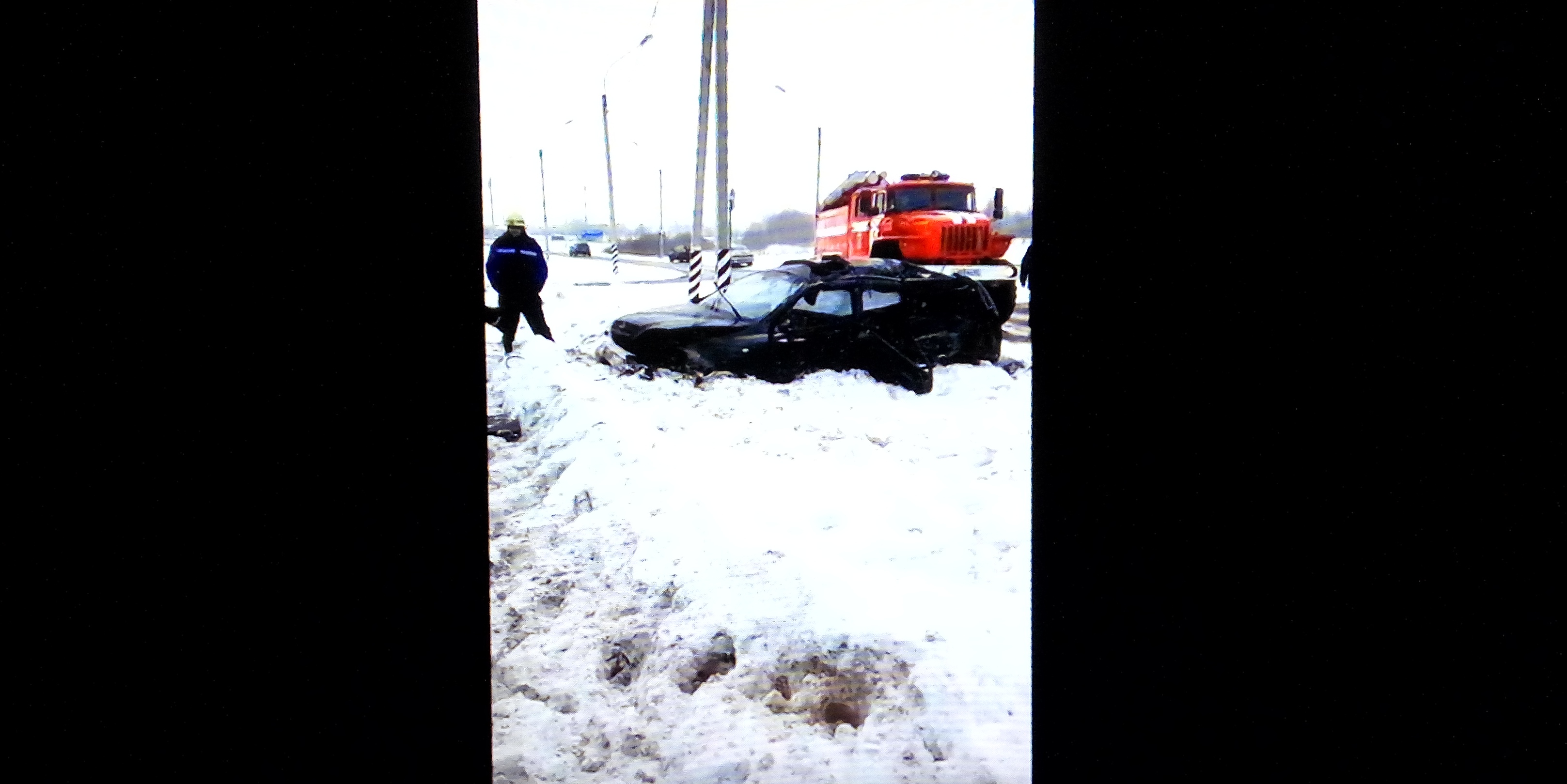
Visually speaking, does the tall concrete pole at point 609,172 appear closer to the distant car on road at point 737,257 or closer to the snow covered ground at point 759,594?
the distant car on road at point 737,257

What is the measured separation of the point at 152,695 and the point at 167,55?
851 millimetres

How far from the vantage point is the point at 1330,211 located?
133 cm

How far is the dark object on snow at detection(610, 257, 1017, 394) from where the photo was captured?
8.73 m

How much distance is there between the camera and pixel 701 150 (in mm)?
18578

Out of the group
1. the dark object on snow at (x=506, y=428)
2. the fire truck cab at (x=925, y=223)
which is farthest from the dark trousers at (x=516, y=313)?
the fire truck cab at (x=925, y=223)

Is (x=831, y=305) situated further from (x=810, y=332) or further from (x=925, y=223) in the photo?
(x=925, y=223)

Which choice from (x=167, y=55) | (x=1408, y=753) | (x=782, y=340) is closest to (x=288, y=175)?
(x=167, y=55)

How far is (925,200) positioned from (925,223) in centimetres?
64

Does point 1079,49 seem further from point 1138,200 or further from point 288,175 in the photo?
point 288,175

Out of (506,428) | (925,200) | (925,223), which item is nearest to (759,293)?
(506,428)

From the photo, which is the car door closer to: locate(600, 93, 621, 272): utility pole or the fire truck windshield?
the fire truck windshield

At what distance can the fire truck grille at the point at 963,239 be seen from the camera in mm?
14625

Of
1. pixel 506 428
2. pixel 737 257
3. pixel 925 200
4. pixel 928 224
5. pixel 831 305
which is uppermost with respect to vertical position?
pixel 925 200

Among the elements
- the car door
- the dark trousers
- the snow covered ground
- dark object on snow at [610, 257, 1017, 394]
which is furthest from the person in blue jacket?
the car door
